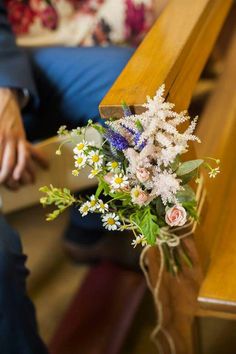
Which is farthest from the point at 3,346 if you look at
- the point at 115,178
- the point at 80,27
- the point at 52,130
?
the point at 80,27

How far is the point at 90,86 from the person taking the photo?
Result: 1.15 metres

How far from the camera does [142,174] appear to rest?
650 mm

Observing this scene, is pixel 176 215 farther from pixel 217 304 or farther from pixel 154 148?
pixel 217 304

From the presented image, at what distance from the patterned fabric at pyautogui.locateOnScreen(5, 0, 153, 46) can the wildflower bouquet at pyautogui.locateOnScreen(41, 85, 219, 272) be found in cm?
66

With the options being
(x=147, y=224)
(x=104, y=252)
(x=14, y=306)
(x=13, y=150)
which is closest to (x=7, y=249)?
(x=14, y=306)

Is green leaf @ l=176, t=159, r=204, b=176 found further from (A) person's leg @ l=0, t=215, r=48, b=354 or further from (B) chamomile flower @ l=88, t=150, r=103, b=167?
(A) person's leg @ l=0, t=215, r=48, b=354

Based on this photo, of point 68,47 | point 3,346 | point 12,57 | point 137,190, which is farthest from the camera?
point 68,47

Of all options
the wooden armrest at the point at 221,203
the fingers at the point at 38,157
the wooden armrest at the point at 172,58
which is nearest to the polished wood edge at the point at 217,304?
the wooden armrest at the point at 221,203

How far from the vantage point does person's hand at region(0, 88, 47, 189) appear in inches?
38.1

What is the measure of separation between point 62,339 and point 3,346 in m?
0.43

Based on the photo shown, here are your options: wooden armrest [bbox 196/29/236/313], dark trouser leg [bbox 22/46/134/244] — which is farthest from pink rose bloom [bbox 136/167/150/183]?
dark trouser leg [bbox 22/46/134/244]

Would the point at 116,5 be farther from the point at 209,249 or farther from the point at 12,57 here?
the point at 209,249

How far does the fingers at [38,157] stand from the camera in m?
1.02

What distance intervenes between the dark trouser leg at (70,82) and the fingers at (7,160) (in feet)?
0.70
